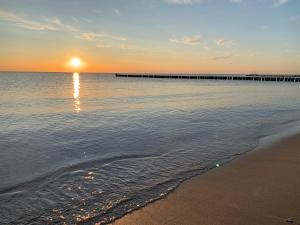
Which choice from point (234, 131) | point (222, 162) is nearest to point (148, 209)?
point (222, 162)

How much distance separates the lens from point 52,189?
6781 millimetres

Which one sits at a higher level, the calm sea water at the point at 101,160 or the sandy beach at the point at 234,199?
the sandy beach at the point at 234,199

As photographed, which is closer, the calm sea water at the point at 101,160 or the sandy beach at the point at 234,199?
the sandy beach at the point at 234,199

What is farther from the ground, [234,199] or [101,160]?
[234,199]

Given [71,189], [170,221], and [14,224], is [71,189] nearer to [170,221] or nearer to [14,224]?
[14,224]

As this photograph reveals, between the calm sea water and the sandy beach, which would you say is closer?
the sandy beach

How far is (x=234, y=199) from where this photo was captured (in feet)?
19.3

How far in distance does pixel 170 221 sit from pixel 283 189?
3062 millimetres

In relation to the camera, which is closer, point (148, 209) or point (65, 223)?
point (65, 223)

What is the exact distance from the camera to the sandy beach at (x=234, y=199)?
197 inches

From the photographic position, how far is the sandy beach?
16.5 ft

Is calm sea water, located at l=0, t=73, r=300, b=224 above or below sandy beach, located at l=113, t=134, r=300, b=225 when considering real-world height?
below

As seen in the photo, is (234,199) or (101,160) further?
(101,160)

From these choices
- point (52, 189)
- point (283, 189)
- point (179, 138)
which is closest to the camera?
point (283, 189)
